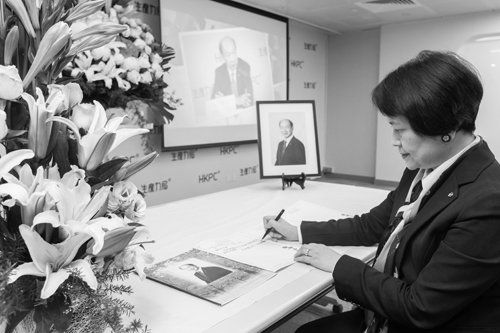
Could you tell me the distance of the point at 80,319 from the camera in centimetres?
67

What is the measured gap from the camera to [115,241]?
2.17ft

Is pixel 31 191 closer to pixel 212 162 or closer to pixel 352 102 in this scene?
pixel 212 162

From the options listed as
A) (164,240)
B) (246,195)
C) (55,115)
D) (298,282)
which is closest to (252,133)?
(246,195)

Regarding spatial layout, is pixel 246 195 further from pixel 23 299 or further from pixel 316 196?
pixel 23 299

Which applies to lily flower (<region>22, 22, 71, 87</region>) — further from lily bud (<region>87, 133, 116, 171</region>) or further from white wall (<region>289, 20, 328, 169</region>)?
white wall (<region>289, 20, 328, 169</region>)

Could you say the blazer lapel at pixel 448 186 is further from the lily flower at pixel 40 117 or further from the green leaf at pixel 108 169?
the lily flower at pixel 40 117

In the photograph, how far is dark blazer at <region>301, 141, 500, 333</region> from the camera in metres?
0.89

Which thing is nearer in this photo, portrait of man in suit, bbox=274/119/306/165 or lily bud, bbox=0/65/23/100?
lily bud, bbox=0/65/23/100

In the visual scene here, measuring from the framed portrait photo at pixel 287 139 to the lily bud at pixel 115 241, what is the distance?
158 centimetres

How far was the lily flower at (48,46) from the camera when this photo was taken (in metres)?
0.63

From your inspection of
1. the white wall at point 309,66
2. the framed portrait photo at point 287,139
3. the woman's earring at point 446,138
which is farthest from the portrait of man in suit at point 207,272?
the white wall at point 309,66

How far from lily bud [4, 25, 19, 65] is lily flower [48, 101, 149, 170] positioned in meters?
0.12

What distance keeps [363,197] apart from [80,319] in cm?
162

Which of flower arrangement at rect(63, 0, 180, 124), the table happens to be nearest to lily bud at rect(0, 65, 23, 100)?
flower arrangement at rect(63, 0, 180, 124)
